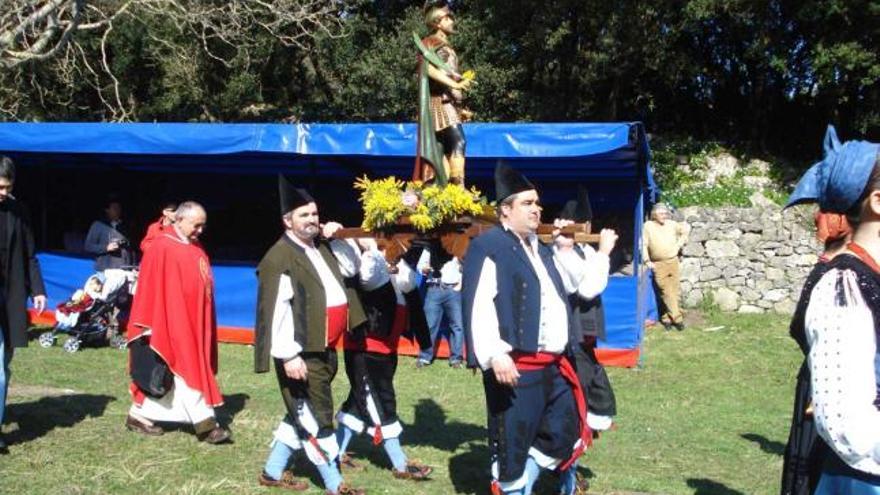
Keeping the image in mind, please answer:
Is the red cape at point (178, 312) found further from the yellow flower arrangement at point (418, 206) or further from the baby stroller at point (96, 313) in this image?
the baby stroller at point (96, 313)

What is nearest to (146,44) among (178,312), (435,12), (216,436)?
(178,312)

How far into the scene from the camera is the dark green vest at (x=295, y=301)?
5.44 meters

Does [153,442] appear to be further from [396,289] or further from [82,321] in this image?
[82,321]

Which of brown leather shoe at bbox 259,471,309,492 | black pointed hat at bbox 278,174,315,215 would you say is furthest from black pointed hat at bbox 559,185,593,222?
brown leather shoe at bbox 259,471,309,492

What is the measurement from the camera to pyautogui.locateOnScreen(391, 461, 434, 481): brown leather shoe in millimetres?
6031

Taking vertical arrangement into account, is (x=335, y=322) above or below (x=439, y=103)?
below

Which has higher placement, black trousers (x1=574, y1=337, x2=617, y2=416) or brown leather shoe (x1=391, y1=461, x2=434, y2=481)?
black trousers (x1=574, y1=337, x2=617, y2=416)

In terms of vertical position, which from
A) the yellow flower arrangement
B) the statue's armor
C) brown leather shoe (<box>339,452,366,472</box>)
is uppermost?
the statue's armor

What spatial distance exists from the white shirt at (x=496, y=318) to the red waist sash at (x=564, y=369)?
2.0 inches

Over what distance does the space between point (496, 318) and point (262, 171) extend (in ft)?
31.4

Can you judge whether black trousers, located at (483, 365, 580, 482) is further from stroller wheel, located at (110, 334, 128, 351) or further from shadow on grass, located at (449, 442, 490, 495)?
stroller wheel, located at (110, 334, 128, 351)

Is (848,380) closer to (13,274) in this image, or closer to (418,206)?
(418,206)

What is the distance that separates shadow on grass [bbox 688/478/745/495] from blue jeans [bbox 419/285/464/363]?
454 centimetres

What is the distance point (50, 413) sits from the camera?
7.63 metres
